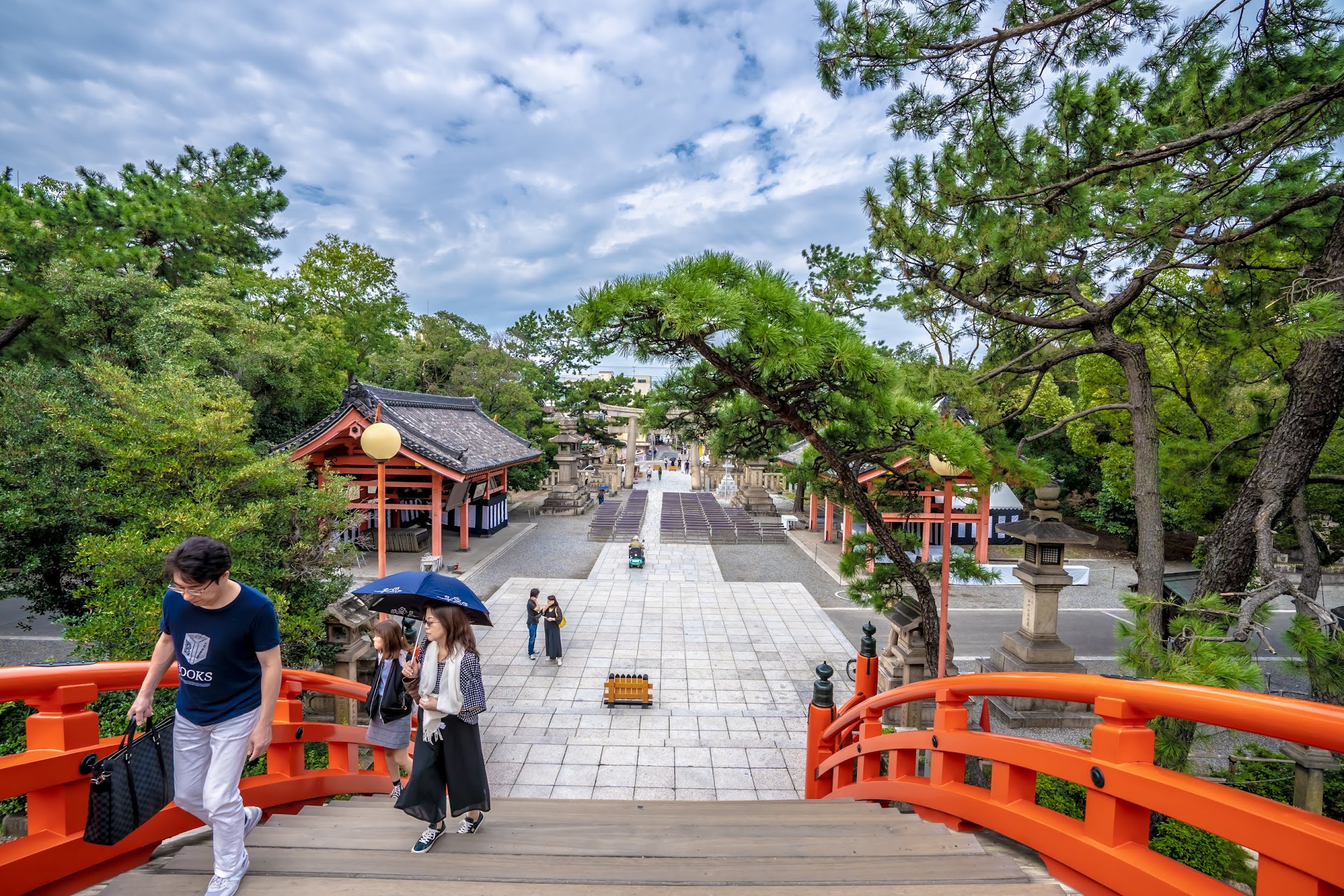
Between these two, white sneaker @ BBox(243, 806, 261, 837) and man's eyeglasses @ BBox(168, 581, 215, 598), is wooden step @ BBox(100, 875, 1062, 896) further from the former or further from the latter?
man's eyeglasses @ BBox(168, 581, 215, 598)

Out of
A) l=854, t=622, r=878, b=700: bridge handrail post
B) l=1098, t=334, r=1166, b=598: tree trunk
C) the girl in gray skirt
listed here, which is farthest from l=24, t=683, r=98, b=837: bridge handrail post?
l=1098, t=334, r=1166, b=598: tree trunk

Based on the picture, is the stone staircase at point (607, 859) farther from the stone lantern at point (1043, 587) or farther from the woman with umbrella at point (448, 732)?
the stone lantern at point (1043, 587)

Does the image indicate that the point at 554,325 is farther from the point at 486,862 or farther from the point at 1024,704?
the point at 486,862

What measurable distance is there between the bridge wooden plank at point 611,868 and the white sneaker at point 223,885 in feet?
0.35

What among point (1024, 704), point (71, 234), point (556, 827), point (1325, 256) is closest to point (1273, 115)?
point (1325, 256)

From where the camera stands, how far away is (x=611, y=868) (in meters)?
2.46

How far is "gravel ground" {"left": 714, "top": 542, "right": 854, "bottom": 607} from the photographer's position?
48.1ft

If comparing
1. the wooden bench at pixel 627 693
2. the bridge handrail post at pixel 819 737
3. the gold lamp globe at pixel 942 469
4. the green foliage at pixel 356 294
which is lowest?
the wooden bench at pixel 627 693

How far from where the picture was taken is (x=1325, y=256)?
398 cm

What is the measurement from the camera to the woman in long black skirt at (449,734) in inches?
114

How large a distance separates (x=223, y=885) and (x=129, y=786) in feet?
1.72

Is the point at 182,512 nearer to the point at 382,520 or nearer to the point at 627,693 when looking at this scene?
the point at 382,520

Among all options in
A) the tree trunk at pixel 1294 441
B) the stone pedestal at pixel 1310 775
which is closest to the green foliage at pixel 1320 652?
the tree trunk at pixel 1294 441

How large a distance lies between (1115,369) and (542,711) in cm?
1277
